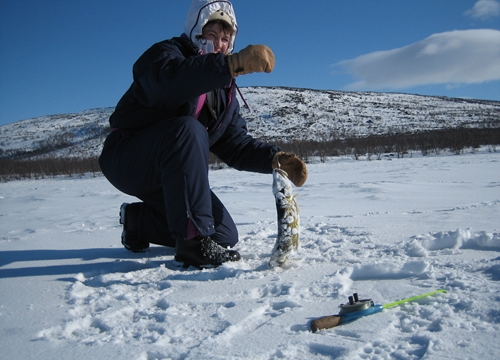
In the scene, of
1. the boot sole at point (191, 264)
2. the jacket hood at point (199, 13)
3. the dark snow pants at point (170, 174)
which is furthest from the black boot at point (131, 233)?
the jacket hood at point (199, 13)

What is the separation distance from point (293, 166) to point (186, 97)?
0.60m

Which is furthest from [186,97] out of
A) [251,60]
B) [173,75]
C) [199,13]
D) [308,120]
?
[308,120]

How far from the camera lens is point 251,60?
1.29 m

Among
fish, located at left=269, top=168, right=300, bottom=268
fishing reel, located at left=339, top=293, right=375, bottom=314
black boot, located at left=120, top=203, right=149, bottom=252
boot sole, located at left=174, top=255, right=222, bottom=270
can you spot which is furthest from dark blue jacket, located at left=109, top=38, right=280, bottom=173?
fishing reel, located at left=339, top=293, right=375, bottom=314

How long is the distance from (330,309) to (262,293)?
239 mm

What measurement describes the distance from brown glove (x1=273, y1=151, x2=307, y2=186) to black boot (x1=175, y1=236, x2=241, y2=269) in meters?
0.48

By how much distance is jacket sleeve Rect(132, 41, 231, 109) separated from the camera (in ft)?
4.38

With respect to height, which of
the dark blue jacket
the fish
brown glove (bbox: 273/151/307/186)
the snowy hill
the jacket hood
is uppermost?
the snowy hill

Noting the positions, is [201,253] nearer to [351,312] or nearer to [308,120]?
[351,312]

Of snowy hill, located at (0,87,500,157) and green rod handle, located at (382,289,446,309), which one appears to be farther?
snowy hill, located at (0,87,500,157)

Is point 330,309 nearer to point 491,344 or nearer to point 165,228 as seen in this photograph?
point 491,344

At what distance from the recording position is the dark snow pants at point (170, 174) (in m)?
1.49

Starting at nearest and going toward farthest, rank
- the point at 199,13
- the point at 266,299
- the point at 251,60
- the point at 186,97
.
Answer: the point at 266,299 → the point at 251,60 → the point at 186,97 → the point at 199,13

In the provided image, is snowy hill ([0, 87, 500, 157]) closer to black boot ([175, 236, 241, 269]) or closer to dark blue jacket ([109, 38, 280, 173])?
dark blue jacket ([109, 38, 280, 173])
